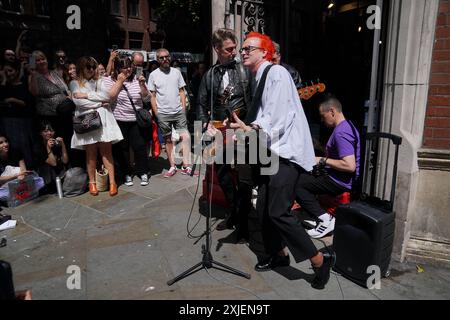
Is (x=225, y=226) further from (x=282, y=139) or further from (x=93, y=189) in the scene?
(x=93, y=189)

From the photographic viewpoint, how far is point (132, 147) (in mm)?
5457

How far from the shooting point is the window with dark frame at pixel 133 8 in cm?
2525

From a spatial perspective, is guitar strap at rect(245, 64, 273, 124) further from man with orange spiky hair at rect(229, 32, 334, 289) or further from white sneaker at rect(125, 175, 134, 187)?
white sneaker at rect(125, 175, 134, 187)

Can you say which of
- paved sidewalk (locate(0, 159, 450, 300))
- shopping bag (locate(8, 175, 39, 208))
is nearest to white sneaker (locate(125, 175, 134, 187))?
paved sidewalk (locate(0, 159, 450, 300))

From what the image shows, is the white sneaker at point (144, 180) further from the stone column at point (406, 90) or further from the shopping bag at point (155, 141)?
the stone column at point (406, 90)

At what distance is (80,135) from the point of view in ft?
15.7

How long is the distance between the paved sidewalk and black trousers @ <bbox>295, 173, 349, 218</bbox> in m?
0.71

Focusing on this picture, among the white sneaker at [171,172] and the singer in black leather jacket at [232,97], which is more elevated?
the singer in black leather jacket at [232,97]

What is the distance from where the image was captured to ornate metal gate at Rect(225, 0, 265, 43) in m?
4.56

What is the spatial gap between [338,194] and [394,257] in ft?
2.46

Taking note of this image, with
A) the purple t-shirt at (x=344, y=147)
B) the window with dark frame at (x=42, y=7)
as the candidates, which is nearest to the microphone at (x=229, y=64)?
the purple t-shirt at (x=344, y=147)

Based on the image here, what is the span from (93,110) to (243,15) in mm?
2245

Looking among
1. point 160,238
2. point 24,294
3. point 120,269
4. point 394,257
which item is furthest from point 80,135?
point 394,257

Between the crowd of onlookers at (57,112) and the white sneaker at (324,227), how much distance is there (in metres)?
2.72
